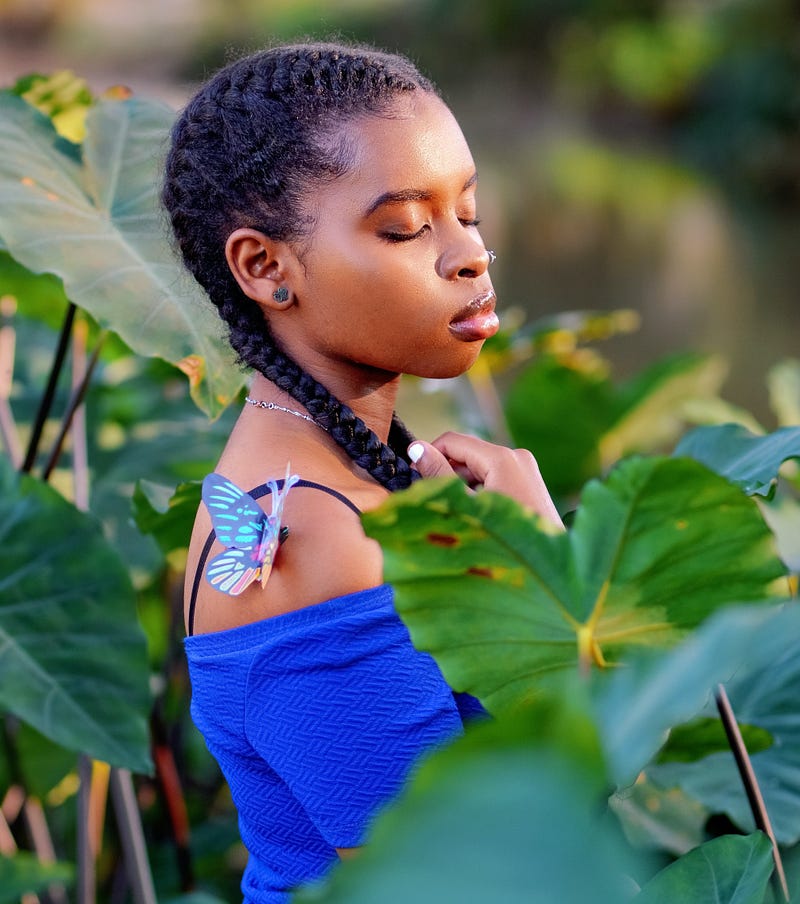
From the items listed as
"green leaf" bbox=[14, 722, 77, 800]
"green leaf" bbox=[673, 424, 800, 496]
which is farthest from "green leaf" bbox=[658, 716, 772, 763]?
"green leaf" bbox=[14, 722, 77, 800]

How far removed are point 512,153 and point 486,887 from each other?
11.2m

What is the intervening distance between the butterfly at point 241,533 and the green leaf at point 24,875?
140 millimetres

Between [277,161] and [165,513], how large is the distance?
0.94 ft

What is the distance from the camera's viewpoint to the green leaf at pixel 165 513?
80cm

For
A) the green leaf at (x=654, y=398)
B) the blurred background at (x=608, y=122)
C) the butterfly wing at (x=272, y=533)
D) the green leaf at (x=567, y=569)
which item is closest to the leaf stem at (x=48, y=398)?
the blurred background at (x=608, y=122)

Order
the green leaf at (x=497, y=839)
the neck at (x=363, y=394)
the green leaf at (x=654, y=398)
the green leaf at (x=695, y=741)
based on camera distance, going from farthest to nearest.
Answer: the green leaf at (x=654, y=398)
the green leaf at (x=695, y=741)
the neck at (x=363, y=394)
the green leaf at (x=497, y=839)

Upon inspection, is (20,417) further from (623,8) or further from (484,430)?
(623,8)

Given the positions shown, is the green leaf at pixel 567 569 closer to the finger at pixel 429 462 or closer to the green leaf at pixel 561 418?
the finger at pixel 429 462

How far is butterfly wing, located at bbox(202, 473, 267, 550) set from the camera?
1.78ft

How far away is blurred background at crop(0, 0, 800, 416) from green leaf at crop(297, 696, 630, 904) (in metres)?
0.56

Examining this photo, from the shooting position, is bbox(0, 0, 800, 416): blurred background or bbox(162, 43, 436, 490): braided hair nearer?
bbox(162, 43, 436, 490): braided hair

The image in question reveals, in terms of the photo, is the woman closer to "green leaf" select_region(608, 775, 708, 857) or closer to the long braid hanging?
the long braid hanging

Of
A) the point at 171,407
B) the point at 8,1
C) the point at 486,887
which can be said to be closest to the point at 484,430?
the point at 171,407

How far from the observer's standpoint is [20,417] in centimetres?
143
